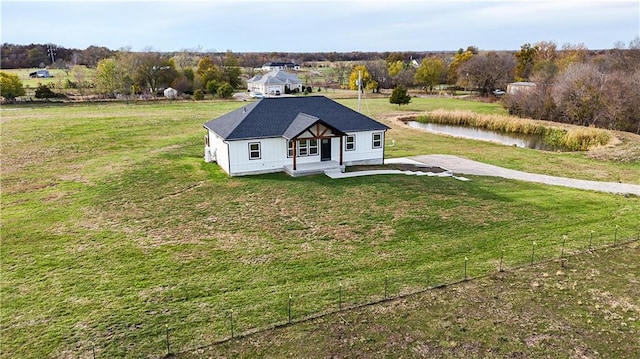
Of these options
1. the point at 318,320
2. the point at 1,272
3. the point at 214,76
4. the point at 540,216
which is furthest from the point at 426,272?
the point at 214,76

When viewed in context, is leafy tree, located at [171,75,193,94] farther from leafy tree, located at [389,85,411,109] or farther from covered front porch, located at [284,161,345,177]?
covered front porch, located at [284,161,345,177]

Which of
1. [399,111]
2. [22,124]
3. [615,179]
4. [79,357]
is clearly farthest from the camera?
[399,111]

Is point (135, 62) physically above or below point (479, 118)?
above

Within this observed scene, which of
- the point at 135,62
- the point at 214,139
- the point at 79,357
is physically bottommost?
the point at 79,357

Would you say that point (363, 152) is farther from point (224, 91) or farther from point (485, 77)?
point (485, 77)

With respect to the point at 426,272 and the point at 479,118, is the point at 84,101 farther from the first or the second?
the point at 426,272

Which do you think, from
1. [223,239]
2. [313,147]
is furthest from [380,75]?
[223,239]
